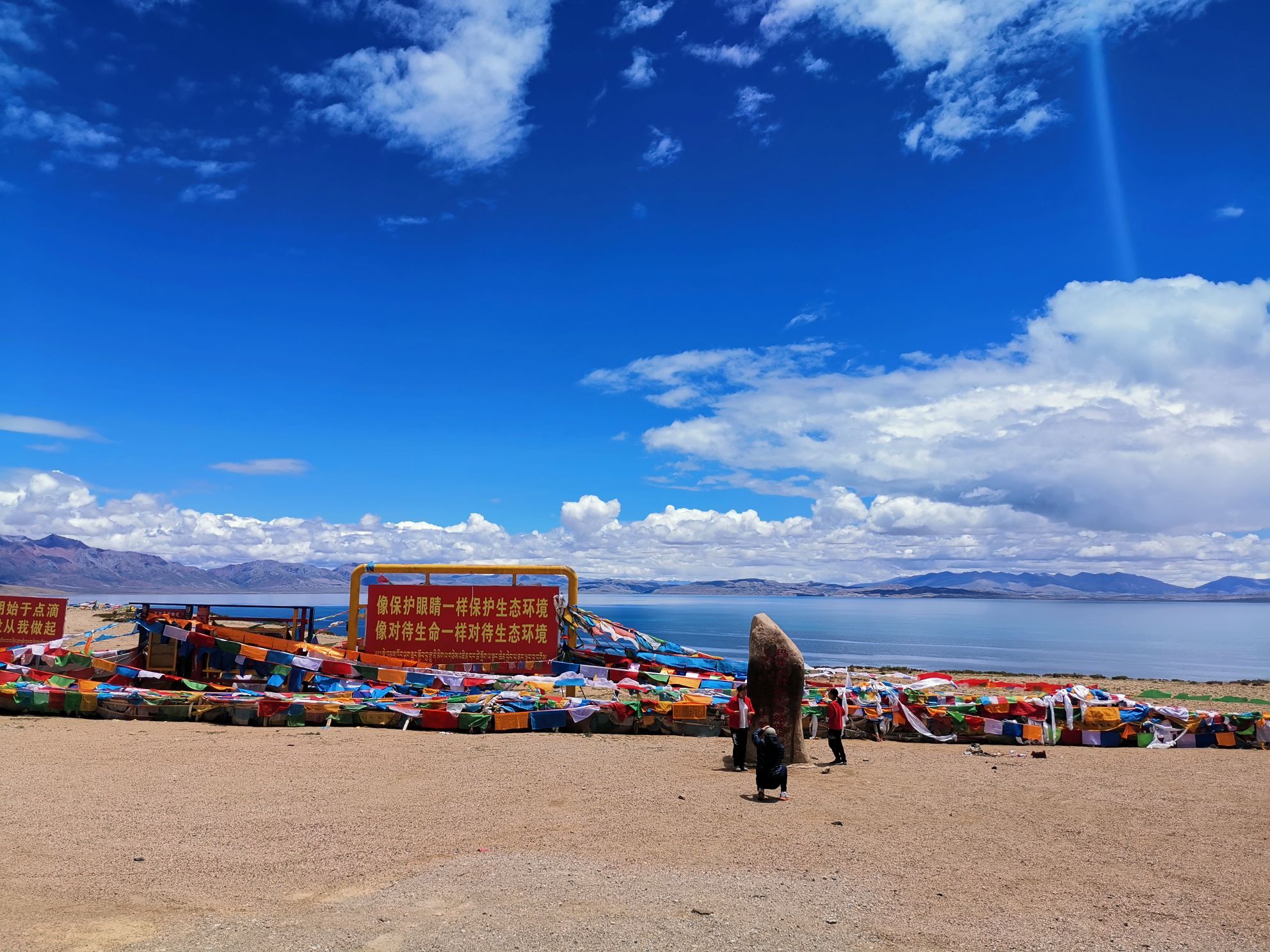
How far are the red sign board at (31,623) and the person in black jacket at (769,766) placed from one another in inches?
843

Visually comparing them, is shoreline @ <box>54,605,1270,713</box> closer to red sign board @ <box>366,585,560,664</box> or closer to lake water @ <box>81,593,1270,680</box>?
red sign board @ <box>366,585,560,664</box>

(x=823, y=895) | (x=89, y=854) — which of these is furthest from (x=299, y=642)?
(x=823, y=895)

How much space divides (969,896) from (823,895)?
1.28 meters

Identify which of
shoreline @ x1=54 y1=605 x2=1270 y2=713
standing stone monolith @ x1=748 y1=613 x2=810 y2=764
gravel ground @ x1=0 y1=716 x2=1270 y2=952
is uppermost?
standing stone monolith @ x1=748 y1=613 x2=810 y2=764

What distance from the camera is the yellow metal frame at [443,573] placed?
23.1 meters

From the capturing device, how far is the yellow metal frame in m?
23.1

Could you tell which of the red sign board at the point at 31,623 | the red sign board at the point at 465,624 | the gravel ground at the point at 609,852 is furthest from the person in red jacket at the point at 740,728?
the red sign board at the point at 31,623

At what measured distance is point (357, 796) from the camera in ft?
36.2

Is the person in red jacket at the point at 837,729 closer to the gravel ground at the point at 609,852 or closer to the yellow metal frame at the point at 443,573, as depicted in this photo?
the gravel ground at the point at 609,852

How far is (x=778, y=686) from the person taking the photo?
1352 centimetres

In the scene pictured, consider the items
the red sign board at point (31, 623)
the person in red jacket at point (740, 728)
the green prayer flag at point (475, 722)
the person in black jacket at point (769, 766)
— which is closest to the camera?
the person in black jacket at point (769, 766)

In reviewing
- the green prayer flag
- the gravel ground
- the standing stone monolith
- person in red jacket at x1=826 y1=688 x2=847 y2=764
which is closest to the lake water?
person in red jacket at x1=826 y1=688 x2=847 y2=764

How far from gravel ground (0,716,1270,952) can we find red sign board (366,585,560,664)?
805 cm

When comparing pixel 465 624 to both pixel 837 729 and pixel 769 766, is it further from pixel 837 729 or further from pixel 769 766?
pixel 769 766
